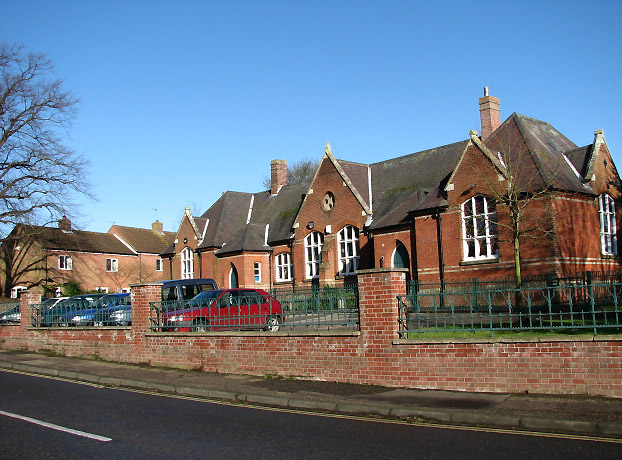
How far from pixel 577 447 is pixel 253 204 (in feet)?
134

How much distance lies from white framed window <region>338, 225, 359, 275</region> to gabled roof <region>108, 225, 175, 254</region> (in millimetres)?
31685

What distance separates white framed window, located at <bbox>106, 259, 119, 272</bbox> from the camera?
5725cm

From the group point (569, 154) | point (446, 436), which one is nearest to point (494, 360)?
point (446, 436)

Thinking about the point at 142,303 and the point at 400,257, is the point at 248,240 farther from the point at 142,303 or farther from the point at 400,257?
the point at 142,303

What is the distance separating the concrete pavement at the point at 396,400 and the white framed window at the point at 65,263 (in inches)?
1611

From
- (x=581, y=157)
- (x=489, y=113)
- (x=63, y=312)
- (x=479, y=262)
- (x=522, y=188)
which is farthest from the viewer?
(x=489, y=113)

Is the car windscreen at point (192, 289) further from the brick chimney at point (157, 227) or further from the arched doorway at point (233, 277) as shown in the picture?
the brick chimney at point (157, 227)

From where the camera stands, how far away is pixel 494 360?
10.6 metres

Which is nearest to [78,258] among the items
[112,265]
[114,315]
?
[112,265]

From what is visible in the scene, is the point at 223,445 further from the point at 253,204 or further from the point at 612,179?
the point at 253,204

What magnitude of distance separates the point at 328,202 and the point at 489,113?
34.5ft

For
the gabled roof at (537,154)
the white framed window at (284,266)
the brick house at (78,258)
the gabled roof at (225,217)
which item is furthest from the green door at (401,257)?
the brick house at (78,258)

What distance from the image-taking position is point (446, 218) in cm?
2867

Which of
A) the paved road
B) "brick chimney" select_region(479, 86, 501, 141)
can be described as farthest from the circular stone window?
the paved road
